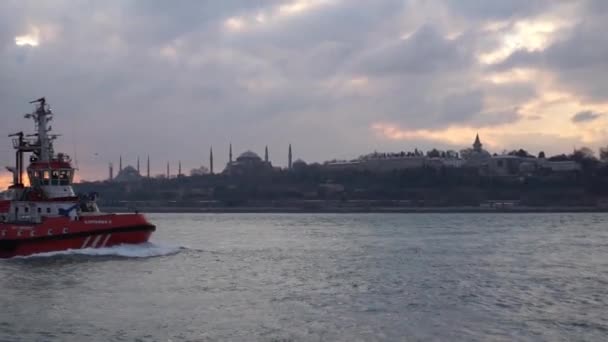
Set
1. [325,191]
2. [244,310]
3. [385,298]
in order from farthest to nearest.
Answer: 1. [325,191]
2. [385,298]
3. [244,310]

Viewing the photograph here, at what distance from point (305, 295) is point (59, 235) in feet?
46.7

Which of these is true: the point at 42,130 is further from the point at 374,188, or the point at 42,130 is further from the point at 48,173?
the point at 374,188

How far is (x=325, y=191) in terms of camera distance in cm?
14962

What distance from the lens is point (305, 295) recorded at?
24.5 metres

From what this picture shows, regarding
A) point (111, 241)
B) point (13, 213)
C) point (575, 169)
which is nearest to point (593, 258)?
point (111, 241)

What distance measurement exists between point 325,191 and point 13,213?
115271 millimetres

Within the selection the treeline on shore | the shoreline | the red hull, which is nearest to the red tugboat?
the red hull

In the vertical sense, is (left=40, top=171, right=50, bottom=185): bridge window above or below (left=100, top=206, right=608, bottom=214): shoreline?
above

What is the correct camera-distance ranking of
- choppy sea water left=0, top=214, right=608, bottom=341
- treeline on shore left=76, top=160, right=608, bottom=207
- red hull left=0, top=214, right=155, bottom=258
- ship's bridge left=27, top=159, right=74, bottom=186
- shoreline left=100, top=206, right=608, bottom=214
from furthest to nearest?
1. treeline on shore left=76, top=160, right=608, bottom=207
2. shoreline left=100, top=206, right=608, bottom=214
3. ship's bridge left=27, top=159, right=74, bottom=186
4. red hull left=0, top=214, right=155, bottom=258
5. choppy sea water left=0, top=214, right=608, bottom=341

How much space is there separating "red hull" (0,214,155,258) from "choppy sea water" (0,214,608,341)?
509 mm

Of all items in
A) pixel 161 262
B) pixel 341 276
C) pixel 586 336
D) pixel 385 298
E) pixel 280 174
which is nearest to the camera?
pixel 586 336

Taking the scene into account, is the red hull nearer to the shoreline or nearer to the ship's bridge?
the ship's bridge

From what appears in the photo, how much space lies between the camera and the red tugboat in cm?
3403

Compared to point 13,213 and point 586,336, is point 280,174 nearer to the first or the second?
point 13,213
